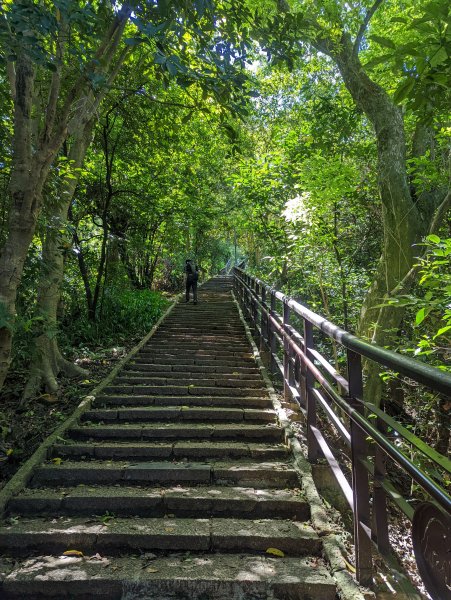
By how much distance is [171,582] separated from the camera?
225cm

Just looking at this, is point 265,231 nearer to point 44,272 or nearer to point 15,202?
point 44,272

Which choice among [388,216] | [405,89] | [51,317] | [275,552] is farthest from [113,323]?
[405,89]

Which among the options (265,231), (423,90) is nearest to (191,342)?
(265,231)

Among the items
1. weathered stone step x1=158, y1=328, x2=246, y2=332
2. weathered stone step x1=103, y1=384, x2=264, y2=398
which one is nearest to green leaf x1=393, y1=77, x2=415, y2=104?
weathered stone step x1=103, y1=384, x2=264, y2=398

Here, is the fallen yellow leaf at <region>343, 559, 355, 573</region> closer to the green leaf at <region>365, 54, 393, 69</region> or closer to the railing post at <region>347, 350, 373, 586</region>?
the railing post at <region>347, 350, 373, 586</region>

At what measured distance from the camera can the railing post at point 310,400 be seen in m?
3.18

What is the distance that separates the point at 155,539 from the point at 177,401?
2.34 m

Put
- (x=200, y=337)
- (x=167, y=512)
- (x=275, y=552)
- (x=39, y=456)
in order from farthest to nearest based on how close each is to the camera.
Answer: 1. (x=200, y=337)
2. (x=39, y=456)
3. (x=167, y=512)
4. (x=275, y=552)

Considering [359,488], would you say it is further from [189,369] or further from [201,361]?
[201,361]

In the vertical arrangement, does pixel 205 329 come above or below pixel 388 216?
below

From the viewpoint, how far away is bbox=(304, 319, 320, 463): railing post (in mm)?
3184

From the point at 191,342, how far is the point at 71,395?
3070 mm

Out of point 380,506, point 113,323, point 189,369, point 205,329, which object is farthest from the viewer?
point 205,329

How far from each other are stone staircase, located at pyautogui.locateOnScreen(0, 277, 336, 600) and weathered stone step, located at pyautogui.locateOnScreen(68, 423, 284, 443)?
0.01 m
